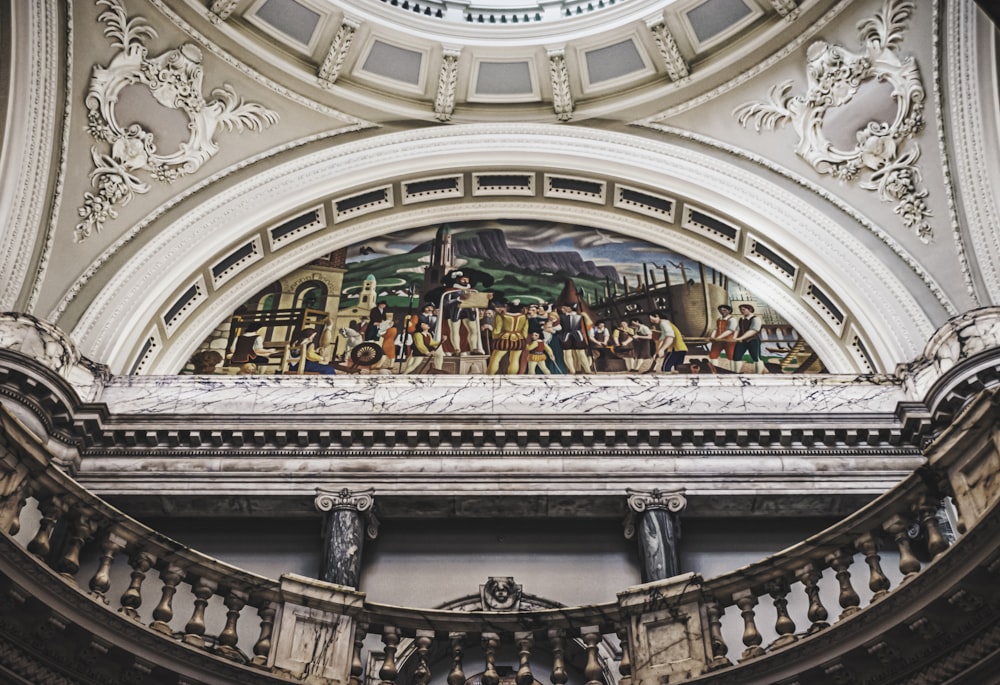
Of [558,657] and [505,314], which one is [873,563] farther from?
[505,314]

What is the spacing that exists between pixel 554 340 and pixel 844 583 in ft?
24.7

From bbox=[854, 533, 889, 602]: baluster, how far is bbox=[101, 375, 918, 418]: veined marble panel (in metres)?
4.31

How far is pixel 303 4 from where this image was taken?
15227 millimetres

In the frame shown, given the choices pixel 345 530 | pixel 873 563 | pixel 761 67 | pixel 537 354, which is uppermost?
pixel 761 67

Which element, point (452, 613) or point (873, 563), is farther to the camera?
point (452, 613)

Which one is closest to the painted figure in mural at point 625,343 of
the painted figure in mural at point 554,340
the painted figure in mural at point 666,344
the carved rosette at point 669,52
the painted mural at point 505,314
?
the painted mural at point 505,314

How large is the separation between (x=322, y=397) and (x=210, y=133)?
17.4 ft

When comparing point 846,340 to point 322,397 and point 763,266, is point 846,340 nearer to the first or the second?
point 763,266

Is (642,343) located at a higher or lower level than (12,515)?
higher

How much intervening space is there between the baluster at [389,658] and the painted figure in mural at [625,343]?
698 cm

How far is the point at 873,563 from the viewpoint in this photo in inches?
269

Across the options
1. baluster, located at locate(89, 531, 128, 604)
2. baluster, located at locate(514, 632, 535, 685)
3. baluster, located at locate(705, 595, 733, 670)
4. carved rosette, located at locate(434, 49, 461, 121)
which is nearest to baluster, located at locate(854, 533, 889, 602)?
baluster, located at locate(705, 595, 733, 670)

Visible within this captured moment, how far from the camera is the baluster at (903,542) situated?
6.60m

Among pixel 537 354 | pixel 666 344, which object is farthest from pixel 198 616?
pixel 666 344
